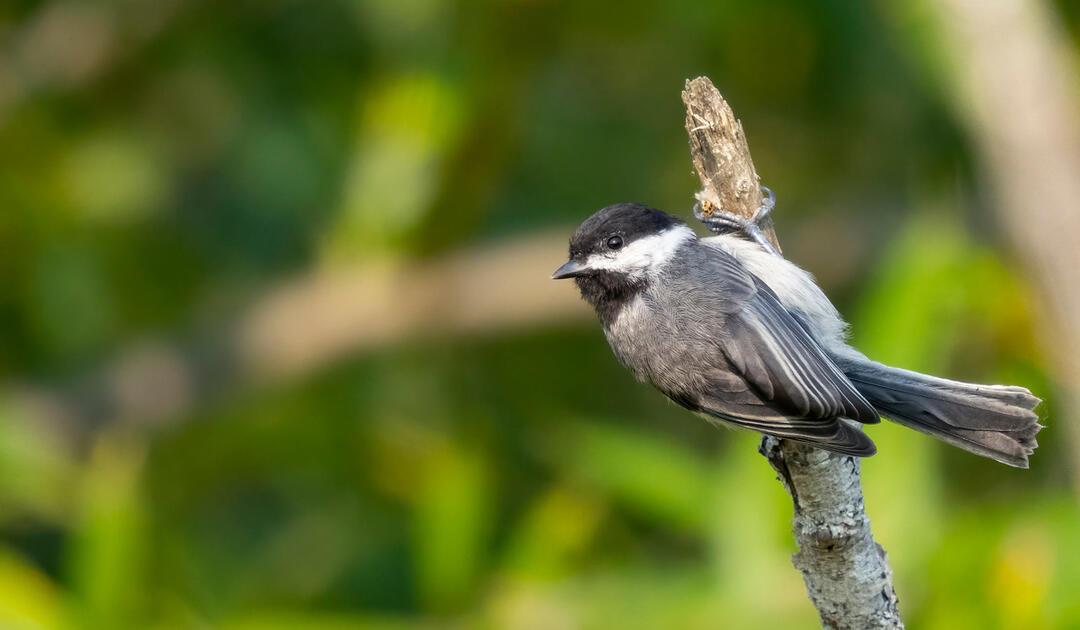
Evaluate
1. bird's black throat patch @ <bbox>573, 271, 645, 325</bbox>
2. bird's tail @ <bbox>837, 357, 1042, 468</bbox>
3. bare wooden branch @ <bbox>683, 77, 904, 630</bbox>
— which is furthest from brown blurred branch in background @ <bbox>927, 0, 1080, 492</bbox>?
bare wooden branch @ <bbox>683, 77, 904, 630</bbox>

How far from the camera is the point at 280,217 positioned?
5.13 m

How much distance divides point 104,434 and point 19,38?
1798mm

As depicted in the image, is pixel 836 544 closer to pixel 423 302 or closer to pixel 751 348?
pixel 751 348

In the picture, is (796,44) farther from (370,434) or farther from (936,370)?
(370,434)

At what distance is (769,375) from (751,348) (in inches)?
3.1

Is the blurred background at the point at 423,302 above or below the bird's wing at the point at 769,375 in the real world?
above

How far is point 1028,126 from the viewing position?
3008mm

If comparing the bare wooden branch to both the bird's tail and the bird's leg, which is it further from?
the bird's leg

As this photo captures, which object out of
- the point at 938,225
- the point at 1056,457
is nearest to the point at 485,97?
the point at 938,225

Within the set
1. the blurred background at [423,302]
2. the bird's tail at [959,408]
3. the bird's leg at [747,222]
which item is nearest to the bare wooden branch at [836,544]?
the bird's tail at [959,408]

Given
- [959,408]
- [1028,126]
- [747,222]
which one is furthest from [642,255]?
[1028,126]

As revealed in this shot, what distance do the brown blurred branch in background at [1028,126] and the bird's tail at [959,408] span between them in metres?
0.92

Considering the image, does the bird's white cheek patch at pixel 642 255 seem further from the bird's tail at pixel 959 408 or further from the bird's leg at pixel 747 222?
the bird's tail at pixel 959 408

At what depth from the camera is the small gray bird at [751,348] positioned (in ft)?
6.20
